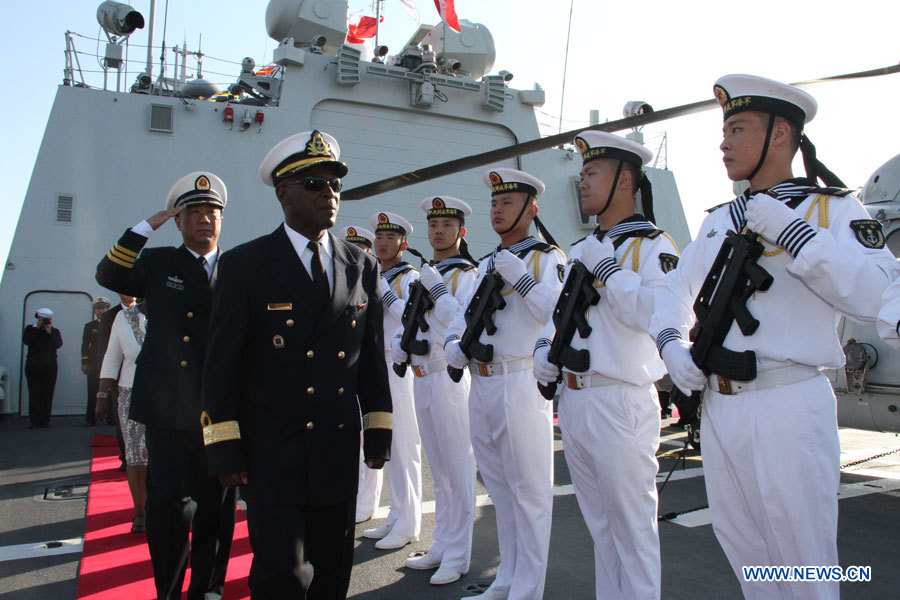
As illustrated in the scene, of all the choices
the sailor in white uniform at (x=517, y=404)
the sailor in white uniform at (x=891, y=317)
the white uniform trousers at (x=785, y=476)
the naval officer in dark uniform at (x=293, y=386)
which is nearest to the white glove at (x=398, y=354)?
the sailor in white uniform at (x=517, y=404)

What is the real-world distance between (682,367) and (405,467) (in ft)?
9.16

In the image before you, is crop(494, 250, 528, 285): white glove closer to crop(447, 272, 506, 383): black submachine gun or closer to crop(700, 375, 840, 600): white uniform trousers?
crop(447, 272, 506, 383): black submachine gun

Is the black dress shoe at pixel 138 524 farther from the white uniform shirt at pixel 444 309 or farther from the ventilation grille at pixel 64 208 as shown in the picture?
the ventilation grille at pixel 64 208

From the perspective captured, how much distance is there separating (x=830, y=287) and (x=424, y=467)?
18.6 ft

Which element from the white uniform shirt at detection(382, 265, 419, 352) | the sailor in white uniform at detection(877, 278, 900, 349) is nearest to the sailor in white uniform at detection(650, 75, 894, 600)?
the sailor in white uniform at detection(877, 278, 900, 349)

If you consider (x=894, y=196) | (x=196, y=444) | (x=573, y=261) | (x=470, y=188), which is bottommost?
(x=196, y=444)

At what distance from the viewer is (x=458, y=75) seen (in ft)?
39.7

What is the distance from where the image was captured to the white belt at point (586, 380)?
8.89 ft

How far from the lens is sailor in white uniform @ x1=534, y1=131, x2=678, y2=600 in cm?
261

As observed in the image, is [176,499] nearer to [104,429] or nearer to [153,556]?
[153,556]

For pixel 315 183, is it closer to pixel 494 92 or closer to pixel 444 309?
pixel 444 309

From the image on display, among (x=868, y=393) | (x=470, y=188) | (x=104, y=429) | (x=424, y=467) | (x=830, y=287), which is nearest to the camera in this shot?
(x=830, y=287)

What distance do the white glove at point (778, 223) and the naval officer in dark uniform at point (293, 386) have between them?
1336 mm

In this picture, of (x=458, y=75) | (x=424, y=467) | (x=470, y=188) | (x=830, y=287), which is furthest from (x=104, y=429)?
(x=830, y=287)
